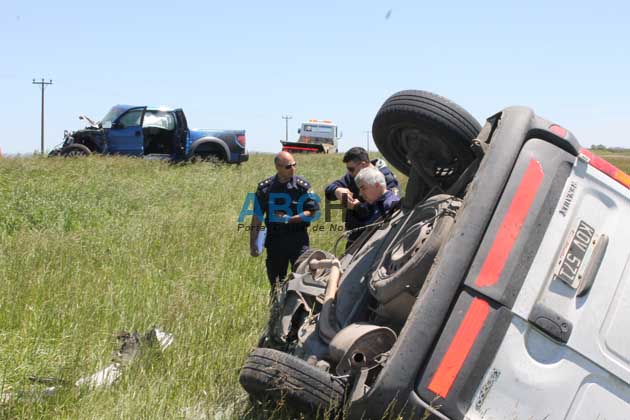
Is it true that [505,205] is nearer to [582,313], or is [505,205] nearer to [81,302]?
[582,313]

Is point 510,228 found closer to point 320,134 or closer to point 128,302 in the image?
point 128,302

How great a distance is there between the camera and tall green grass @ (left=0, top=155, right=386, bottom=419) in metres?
3.75

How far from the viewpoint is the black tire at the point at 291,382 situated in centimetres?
307

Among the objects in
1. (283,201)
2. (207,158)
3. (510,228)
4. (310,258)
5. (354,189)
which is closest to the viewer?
(510,228)

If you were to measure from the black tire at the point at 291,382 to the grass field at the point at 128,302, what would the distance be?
33 centimetres

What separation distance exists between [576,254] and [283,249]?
3.64 m

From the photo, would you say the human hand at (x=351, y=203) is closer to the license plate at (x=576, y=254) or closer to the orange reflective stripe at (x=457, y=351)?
the license plate at (x=576, y=254)

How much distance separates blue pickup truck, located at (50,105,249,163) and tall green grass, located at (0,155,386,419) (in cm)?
837

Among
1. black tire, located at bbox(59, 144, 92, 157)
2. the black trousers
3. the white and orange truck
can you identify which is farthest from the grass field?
the white and orange truck

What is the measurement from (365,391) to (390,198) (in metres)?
2.93

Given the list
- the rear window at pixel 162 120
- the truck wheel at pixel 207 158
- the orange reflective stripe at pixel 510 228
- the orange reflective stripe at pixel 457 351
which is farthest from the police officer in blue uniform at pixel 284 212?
the rear window at pixel 162 120

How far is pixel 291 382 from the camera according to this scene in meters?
3.15

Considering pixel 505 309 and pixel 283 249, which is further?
pixel 283 249

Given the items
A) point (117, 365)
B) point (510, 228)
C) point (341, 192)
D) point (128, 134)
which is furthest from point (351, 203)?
point (128, 134)
